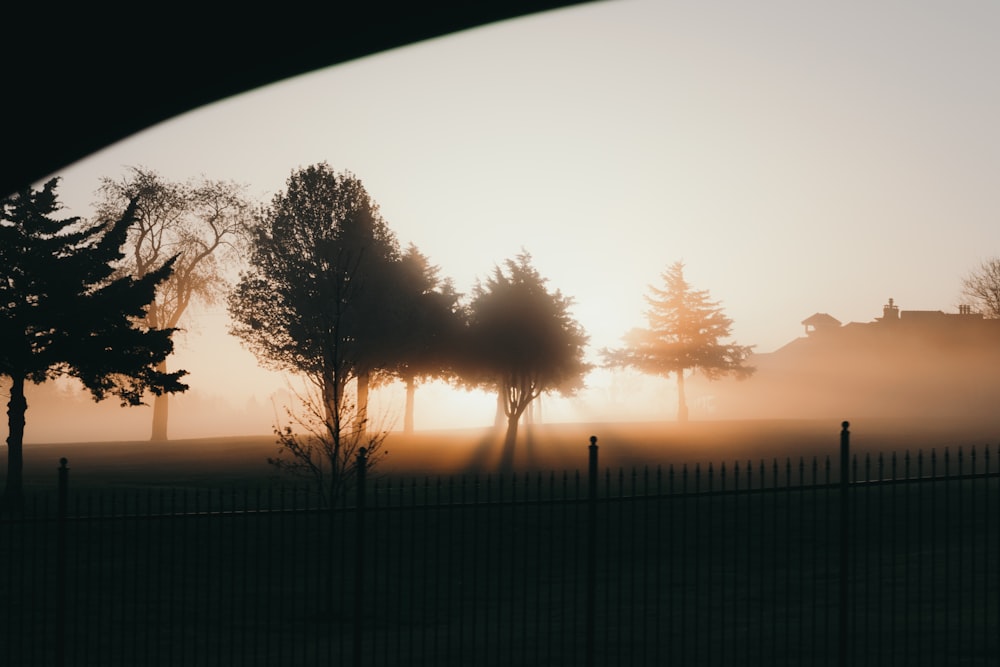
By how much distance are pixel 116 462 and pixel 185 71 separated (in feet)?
153

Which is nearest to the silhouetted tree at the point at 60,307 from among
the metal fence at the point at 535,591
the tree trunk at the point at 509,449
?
the metal fence at the point at 535,591

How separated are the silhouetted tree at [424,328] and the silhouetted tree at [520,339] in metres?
1.09

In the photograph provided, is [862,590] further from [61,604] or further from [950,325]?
[950,325]

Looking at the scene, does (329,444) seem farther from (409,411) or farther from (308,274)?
(409,411)

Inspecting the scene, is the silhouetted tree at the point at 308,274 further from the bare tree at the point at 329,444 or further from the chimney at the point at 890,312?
the chimney at the point at 890,312

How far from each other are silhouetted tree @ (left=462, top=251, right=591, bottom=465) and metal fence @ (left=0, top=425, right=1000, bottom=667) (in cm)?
2921

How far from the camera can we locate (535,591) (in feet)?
66.0

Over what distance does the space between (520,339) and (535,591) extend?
38.6 meters

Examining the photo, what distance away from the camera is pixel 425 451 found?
52.1 m

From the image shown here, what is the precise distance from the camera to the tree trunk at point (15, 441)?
33281 mm

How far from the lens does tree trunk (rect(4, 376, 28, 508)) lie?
33.3 meters

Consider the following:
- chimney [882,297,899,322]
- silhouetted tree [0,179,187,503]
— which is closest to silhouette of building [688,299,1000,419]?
chimney [882,297,899,322]

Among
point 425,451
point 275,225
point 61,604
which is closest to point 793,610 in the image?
point 61,604

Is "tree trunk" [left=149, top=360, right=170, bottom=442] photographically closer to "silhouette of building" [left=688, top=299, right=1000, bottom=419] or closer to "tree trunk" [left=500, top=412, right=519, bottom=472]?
"tree trunk" [left=500, top=412, right=519, bottom=472]
